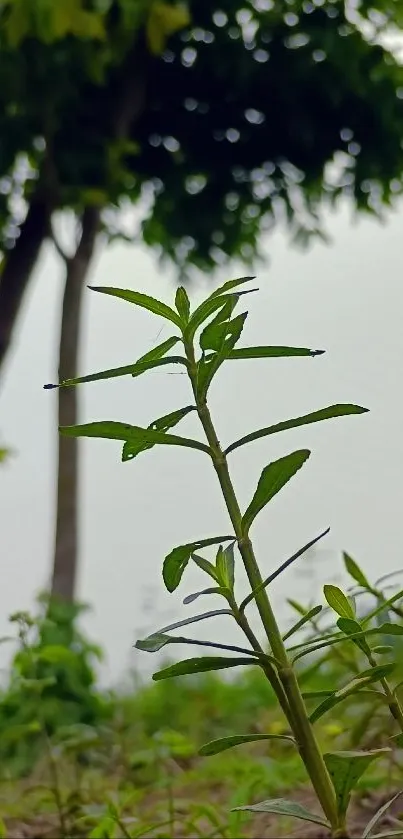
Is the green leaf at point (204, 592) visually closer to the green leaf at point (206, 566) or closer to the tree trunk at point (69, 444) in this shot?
the green leaf at point (206, 566)

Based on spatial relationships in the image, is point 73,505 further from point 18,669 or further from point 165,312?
point 165,312

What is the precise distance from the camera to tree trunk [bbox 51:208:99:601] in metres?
1.56

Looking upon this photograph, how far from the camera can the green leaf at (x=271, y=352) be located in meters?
0.19

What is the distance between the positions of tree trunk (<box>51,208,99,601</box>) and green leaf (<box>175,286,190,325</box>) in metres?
1.34

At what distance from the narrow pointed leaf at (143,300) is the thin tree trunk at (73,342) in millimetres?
1360

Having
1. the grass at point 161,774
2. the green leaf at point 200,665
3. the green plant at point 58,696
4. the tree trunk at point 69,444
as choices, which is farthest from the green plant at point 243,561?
the tree trunk at point 69,444

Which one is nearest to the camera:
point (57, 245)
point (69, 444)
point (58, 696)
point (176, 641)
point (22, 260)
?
point (176, 641)

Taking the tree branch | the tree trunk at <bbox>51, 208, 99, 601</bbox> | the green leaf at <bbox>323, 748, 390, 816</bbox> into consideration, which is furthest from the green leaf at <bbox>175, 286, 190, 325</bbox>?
the tree branch

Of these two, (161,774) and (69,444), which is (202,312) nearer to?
(161,774)

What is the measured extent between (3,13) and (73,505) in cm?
92

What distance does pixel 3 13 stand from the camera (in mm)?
1537

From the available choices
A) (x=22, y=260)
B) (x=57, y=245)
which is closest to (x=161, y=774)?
(x=57, y=245)

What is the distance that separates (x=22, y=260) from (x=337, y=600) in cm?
172

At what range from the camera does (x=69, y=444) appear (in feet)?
5.31
